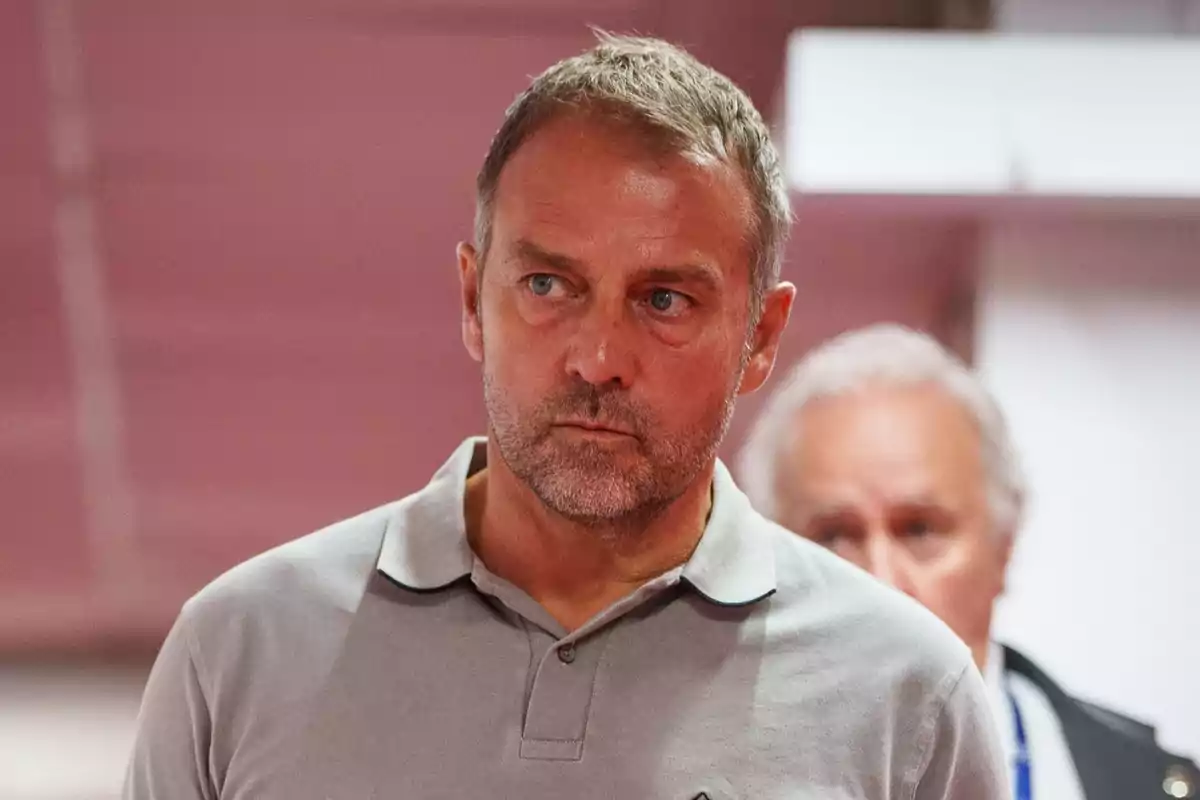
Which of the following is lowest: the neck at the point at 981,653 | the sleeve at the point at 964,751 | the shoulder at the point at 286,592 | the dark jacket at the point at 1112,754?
the dark jacket at the point at 1112,754

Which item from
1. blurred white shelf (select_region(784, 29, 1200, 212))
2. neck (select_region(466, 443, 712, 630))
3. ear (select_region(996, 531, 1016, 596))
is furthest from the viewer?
blurred white shelf (select_region(784, 29, 1200, 212))

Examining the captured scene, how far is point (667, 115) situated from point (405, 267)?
153cm

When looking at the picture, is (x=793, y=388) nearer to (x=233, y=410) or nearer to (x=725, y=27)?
(x=725, y=27)

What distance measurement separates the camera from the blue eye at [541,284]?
3.43 ft

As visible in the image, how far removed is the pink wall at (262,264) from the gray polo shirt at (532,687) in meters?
1.30

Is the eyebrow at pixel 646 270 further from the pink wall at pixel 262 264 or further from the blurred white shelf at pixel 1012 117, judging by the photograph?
the pink wall at pixel 262 264

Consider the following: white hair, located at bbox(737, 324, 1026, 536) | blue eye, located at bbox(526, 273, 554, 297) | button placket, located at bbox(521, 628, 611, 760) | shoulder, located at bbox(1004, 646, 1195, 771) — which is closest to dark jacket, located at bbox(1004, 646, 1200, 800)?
shoulder, located at bbox(1004, 646, 1195, 771)

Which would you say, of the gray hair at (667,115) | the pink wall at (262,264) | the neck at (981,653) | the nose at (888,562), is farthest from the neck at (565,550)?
the pink wall at (262,264)

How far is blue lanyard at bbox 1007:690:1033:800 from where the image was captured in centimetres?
176

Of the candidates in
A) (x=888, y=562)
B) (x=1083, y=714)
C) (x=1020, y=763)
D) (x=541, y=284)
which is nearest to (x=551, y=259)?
(x=541, y=284)

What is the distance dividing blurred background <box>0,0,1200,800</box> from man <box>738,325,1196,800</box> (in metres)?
0.21

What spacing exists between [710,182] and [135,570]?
2.01m

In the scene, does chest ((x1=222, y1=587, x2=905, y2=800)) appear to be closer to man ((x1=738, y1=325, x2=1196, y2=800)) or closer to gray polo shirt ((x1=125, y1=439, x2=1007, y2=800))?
gray polo shirt ((x1=125, y1=439, x2=1007, y2=800))

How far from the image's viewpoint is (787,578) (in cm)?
114
